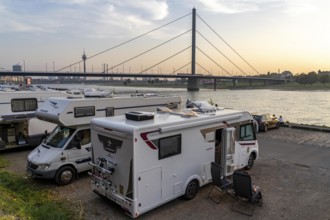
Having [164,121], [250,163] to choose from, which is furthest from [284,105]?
[164,121]

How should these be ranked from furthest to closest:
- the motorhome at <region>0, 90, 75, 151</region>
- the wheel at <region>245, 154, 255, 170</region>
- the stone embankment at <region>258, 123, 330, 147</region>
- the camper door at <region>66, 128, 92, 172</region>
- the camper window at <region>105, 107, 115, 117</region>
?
the stone embankment at <region>258, 123, 330, 147</region> < the motorhome at <region>0, 90, 75, 151</region> < the camper window at <region>105, 107, 115, 117</region> < the wheel at <region>245, 154, 255, 170</region> < the camper door at <region>66, 128, 92, 172</region>

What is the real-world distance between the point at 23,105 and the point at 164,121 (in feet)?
31.0

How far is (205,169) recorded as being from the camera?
8227 mm

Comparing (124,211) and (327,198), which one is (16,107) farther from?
(327,198)

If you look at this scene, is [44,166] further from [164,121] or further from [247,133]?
[247,133]

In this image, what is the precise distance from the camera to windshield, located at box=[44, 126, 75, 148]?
9.30m

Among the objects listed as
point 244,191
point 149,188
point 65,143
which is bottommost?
point 244,191

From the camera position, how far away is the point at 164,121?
7.20 meters

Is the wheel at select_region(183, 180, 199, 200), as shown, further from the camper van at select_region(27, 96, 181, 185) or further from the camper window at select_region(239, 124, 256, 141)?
the camper van at select_region(27, 96, 181, 185)

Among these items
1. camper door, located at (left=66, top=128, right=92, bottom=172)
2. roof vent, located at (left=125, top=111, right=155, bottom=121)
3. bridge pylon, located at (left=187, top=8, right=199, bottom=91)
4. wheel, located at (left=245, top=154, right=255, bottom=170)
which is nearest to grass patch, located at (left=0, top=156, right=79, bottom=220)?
camper door, located at (left=66, top=128, right=92, bottom=172)

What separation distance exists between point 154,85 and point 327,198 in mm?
110627

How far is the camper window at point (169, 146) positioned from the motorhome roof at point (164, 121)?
26 centimetres

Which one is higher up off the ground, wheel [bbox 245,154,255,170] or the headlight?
the headlight

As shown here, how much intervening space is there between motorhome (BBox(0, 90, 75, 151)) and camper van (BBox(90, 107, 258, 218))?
763 cm
